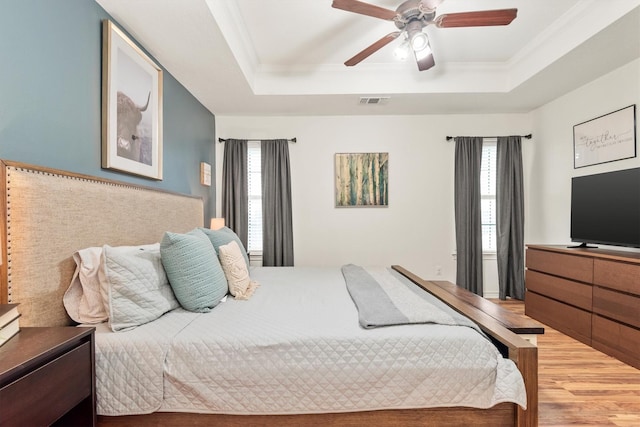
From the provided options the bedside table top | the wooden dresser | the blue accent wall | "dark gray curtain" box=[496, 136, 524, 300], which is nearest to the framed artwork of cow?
the blue accent wall

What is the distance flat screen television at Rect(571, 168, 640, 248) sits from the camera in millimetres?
2354

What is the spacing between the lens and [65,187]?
1392mm

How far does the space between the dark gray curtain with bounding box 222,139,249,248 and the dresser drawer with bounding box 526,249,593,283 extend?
10.6ft

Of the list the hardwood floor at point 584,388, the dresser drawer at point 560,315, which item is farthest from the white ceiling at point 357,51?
the hardwood floor at point 584,388

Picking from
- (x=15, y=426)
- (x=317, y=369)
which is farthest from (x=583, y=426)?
(x=15, y=426)

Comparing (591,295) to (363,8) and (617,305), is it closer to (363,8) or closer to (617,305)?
(617,305)

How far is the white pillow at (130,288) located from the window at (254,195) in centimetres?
234

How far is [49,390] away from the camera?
36.1 inches

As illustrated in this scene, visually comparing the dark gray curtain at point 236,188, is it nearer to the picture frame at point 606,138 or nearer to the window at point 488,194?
the window at point 488,194

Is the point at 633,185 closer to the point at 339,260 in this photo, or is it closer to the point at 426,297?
the point at 426,297

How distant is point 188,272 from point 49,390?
711 millimetres

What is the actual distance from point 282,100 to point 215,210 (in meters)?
1.63

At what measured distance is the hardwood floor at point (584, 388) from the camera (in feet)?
5.27

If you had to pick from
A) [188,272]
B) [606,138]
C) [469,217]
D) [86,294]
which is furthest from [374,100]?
[86,294]
